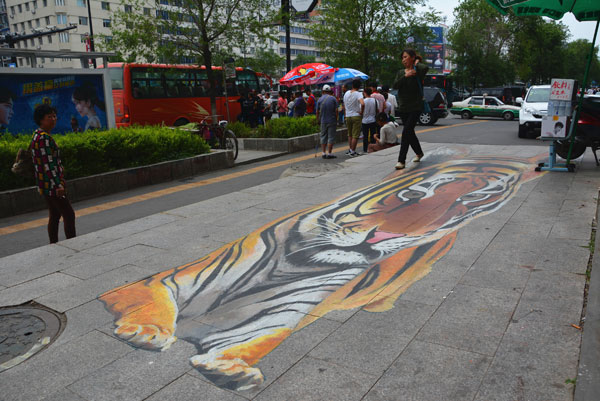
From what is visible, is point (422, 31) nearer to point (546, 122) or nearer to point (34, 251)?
point (546, 122)

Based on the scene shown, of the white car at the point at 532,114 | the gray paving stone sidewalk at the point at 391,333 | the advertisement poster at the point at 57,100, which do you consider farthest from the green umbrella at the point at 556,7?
the advertisement poster at the point at 57,100

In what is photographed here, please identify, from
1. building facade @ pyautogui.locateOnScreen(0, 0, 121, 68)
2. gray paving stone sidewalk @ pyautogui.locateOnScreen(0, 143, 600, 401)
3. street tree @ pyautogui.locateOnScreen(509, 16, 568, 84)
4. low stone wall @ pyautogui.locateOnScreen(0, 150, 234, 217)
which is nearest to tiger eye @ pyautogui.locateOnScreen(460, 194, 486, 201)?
gray paving stone sidewalk @ pyautogui.locateOnScreen(0, 143, 600, 401)

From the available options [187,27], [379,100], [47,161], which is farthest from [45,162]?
[187,27]

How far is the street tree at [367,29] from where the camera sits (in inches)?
1060

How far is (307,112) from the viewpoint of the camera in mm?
21047

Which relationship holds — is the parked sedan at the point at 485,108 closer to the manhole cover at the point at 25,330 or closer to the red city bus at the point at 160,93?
the red city bus at the point at 160,93

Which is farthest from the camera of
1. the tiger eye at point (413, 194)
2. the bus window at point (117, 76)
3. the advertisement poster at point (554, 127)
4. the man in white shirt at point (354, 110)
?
the bus window at point (117, 76)

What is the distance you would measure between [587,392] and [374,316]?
1.35 metres

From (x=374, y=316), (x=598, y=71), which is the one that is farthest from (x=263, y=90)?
(x=598, y=71)

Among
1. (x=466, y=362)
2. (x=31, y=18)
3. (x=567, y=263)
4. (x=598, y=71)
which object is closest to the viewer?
(x=466, y=362)

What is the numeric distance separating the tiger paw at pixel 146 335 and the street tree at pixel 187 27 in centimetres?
1494

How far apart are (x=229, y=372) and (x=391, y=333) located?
3.41ft

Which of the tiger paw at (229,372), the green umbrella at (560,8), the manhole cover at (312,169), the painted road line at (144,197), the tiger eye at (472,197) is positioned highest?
the green umbrella at (560,8)

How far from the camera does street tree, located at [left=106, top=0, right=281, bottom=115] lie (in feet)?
55.1
